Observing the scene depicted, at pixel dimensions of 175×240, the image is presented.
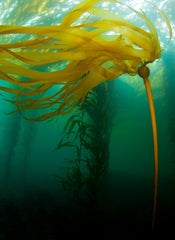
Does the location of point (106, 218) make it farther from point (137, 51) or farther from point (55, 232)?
point (137, 51)

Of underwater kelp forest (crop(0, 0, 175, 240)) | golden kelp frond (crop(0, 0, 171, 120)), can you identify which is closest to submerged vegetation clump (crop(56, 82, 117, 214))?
underwater kelp forest (crop(0, 0, 175, 240))

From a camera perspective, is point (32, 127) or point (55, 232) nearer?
point (55, 232)

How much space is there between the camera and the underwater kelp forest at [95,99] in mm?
996

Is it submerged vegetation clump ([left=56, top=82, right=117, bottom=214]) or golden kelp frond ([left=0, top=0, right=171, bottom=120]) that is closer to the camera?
golden kelp frond ([left=0, top=0, right=171, bottom=120])

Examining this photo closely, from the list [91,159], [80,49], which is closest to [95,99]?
[91,159]

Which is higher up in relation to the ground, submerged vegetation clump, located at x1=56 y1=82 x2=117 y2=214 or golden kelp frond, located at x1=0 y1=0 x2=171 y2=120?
golden kelp frond, located at x1=0 y1=0 x2=171 y2=120

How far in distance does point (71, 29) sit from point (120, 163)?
6.85 metres

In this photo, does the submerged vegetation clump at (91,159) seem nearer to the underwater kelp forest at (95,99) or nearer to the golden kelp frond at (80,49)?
the underwater kelp forest at (95,99)

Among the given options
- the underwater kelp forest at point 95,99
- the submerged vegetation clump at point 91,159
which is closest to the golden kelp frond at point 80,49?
the underwater kelp forest at point 95,99

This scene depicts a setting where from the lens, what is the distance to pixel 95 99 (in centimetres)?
300

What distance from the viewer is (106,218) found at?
3053 mm

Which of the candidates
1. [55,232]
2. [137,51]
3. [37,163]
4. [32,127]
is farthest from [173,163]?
[37,163]

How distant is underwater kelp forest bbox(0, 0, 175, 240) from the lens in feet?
3.27

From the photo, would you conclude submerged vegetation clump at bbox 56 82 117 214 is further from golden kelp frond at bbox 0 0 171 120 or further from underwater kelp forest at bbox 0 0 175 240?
golden kelp frond at bbox 0 0 171 120
